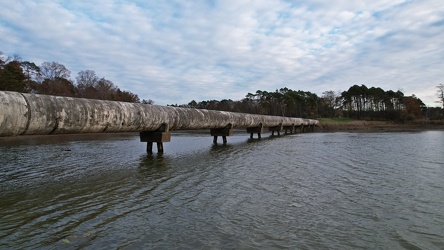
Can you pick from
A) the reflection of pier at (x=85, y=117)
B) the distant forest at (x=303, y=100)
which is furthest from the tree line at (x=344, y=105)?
the reflection of pier at (x=85, y=117)

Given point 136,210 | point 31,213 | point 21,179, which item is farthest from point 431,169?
point 21,179

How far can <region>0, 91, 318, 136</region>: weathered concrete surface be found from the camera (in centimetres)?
654

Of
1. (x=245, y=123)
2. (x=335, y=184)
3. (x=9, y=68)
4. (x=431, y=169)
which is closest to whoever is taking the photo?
(x=335, y=184)

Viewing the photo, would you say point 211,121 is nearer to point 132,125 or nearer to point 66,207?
point 132,125

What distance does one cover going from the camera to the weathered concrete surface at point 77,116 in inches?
258

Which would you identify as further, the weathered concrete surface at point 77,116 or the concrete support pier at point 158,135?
the concrete support pier at point 158,135

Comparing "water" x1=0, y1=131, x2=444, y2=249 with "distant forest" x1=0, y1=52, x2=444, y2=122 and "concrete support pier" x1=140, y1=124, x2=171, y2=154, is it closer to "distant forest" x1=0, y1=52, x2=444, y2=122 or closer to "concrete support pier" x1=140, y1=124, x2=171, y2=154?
"concrete support pier" x1=140, y1=124, x2=171, y2=154

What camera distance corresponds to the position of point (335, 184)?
6910mm

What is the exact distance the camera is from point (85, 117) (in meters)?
8.62

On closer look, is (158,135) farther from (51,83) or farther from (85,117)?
(51,83)

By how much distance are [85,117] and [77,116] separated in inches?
12.0

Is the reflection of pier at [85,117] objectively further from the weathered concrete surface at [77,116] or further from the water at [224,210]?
the water at [224,210]

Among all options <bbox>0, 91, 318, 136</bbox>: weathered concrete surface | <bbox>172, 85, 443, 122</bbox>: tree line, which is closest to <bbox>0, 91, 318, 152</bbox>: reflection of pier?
<bbox>0, 91, 318, 136</bbox>: weathered concrete surface

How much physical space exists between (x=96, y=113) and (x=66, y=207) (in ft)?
14.8
